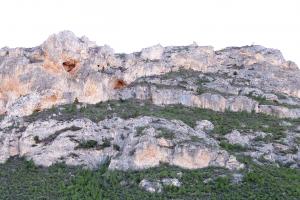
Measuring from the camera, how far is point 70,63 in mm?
92000

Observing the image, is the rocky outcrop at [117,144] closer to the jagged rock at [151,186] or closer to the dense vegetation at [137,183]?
the dense vegetation at [137,183]

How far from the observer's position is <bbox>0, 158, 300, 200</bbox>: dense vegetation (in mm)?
63906

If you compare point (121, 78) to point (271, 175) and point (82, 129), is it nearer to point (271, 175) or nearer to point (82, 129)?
point (82, 129)

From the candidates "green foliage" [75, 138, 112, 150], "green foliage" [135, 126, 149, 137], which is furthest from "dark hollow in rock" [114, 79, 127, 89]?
"green foliage" [135, 126, 149, 137]

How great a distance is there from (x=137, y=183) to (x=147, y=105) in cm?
1977

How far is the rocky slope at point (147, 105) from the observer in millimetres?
71812

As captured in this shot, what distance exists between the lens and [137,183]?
6588cm

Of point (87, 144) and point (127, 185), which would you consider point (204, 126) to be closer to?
point (87, 144)

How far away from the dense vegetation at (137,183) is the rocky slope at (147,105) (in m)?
1.68

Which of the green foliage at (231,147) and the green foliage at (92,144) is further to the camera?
the green foliage at (231,147)

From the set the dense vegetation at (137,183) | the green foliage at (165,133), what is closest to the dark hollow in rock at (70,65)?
the green foliage at (165,133)

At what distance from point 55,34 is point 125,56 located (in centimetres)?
1195

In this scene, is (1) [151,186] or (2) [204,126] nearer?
(1) [151,186]

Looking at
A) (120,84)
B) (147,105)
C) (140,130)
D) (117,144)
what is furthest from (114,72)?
(140,130)
